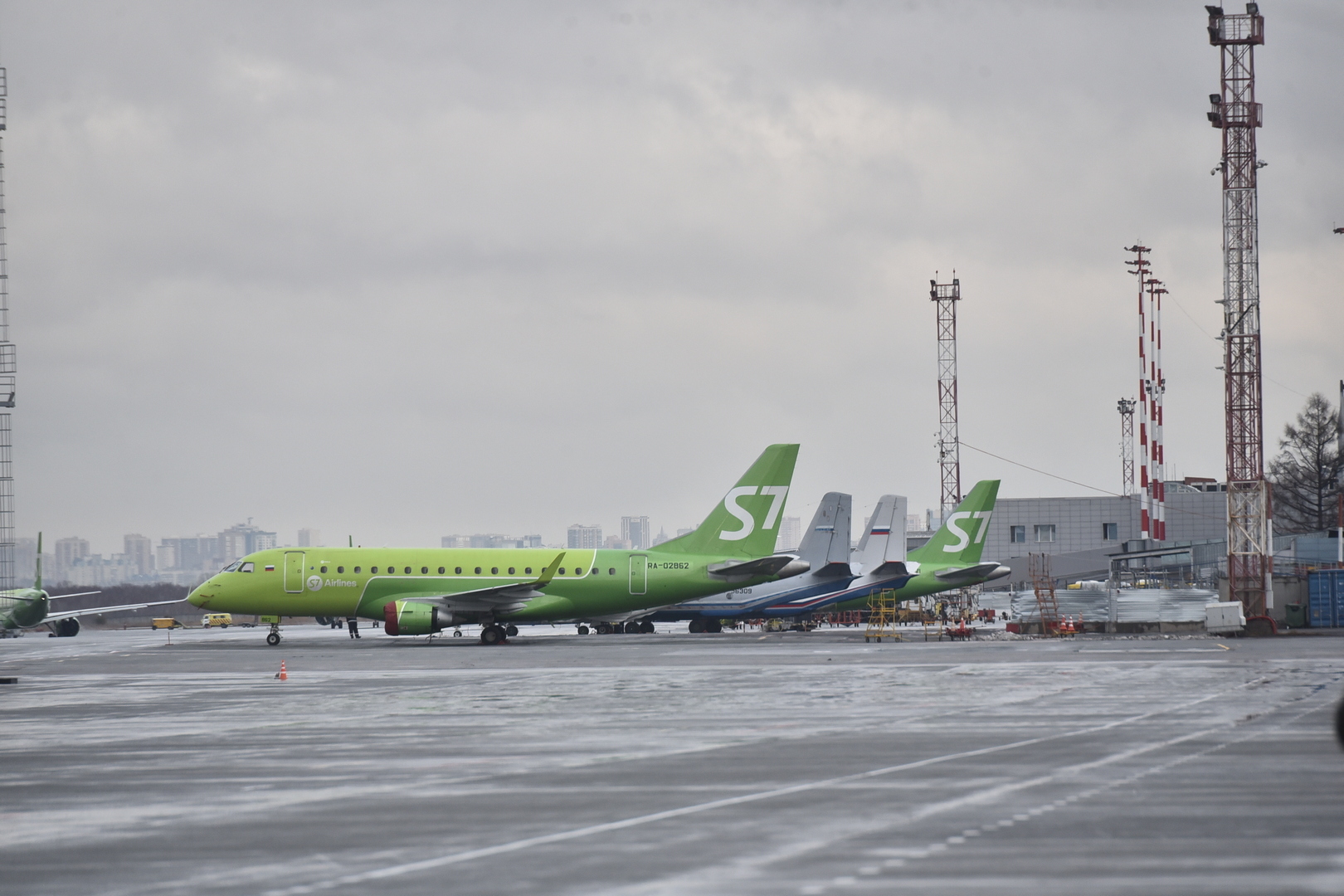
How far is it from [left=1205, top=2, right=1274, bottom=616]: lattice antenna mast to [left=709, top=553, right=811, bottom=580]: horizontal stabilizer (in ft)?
67.5

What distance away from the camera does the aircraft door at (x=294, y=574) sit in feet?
172

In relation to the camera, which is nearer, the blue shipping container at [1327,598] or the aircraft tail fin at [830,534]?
the blue shipping container at [1327,598]

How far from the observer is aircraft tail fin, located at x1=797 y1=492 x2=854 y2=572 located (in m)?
64.0

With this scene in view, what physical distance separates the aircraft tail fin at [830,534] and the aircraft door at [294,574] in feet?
75.7

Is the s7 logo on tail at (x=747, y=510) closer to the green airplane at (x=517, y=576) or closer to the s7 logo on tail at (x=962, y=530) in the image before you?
the green airplane at (x=517, y=576)

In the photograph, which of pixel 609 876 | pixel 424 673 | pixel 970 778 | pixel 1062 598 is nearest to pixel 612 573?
pixel 424 673

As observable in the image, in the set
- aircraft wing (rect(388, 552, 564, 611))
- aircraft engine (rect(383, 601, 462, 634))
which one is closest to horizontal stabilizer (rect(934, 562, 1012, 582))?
aircraft wing (rect(388, 552, 564, 611))

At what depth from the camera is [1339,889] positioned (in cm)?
984

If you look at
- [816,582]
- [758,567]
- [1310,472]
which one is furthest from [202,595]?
[1310,472]

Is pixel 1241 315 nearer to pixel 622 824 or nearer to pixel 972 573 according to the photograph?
pixel 972 573

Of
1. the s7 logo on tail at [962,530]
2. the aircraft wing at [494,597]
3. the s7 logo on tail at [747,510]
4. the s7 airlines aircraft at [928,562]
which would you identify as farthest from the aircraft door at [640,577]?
the s7 logo on tail at [962,530]

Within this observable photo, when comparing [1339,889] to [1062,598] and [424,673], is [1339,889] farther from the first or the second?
[1062,598]

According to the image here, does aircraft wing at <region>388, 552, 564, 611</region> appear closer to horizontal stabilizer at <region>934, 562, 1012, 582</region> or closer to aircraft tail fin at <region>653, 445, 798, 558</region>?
aircraft tail fin at <region>653, 445, 798, 558</region>

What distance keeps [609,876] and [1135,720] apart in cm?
1314
